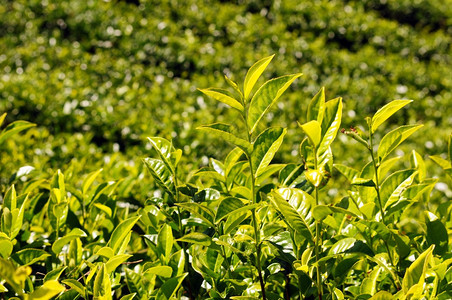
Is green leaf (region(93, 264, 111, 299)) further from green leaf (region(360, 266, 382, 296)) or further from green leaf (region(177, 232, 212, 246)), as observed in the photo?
green leaf (region(360, 266, 382, 296))

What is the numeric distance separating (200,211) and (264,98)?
0.37 meters

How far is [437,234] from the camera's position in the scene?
146 cm

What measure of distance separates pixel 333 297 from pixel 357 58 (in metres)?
5.82

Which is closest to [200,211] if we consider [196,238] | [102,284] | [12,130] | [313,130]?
[196,238]

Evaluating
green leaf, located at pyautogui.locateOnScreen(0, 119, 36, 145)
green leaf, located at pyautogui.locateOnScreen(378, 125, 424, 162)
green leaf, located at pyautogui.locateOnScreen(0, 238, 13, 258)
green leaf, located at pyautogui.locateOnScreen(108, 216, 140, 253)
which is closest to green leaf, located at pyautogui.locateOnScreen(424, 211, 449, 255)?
green leaf, located at pyautogui.locateOnScreen(378, 125, 424, 162)

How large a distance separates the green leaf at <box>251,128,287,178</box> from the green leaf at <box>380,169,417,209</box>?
0.38m

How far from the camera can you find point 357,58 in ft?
21.7

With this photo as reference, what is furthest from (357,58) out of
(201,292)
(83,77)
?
(201,292)

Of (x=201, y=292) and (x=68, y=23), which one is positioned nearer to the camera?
(x=201, y=292)

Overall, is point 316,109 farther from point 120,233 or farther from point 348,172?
point 120,233

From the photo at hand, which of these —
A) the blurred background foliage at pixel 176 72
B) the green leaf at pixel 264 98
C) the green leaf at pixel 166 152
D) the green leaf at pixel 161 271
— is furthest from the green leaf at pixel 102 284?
the blurred background foliage at pixel 176 72

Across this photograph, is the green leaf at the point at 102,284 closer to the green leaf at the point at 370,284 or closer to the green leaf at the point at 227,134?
the green leaf at the point at 227,134

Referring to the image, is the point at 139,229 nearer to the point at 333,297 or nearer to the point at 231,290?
the point at 231,290

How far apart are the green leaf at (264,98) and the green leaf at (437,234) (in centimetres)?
65
